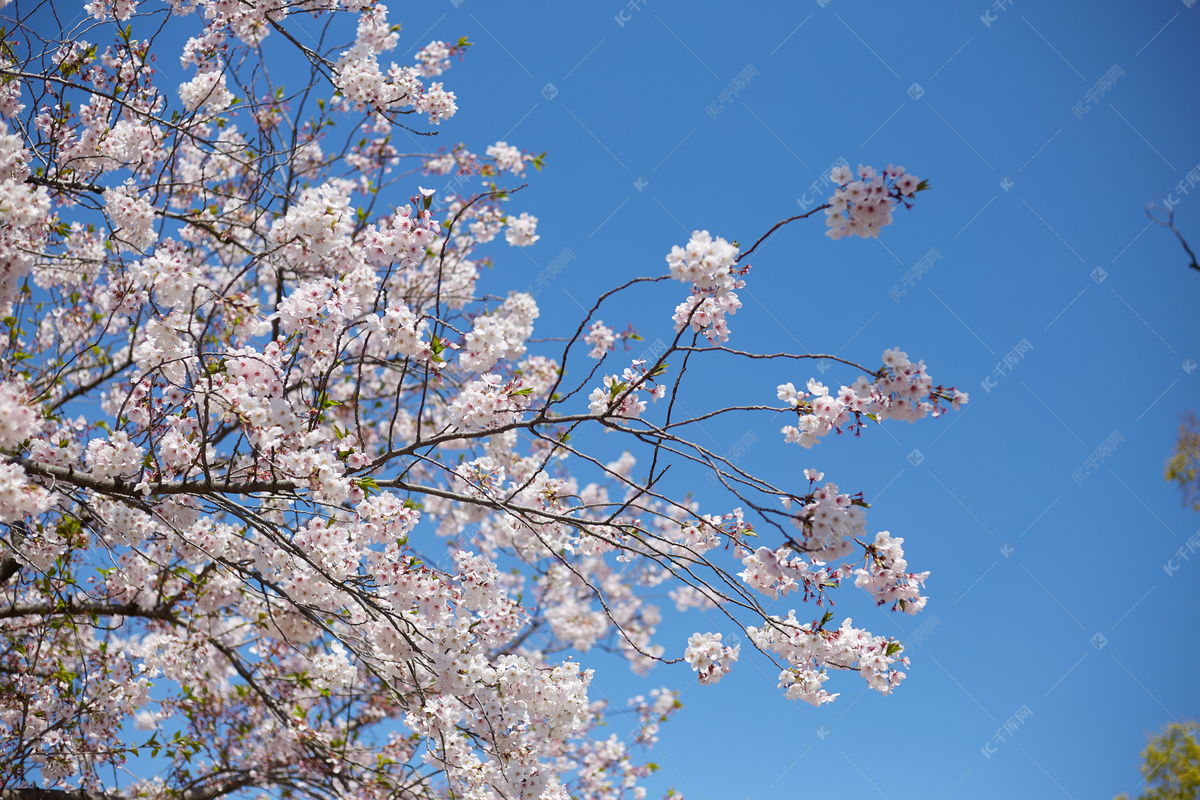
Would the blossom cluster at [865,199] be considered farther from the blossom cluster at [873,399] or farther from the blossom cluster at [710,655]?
the blossom cluster at [710,655]

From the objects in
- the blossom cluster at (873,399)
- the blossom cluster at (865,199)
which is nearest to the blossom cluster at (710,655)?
the blossom cluster at (873,399)

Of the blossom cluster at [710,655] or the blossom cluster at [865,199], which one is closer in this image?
the blossom cluster at [865,199]

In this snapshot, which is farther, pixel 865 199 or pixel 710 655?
pixel 710 655

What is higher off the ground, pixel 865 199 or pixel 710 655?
→ pixel 865 199

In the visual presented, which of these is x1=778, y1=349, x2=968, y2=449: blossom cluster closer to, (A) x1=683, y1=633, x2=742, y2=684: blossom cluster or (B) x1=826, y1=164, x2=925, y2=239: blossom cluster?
(B) x1=826, y1=164, x2=925, y2=239: blossom cluster

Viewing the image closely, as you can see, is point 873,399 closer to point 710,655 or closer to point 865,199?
point 865,199

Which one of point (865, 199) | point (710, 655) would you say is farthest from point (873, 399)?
point (710, 655)

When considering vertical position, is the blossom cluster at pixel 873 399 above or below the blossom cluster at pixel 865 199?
below

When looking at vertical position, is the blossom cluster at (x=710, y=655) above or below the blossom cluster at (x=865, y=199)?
below

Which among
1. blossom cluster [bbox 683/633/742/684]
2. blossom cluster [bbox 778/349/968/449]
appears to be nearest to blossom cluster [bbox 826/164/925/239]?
blossom cluster [bbox 778/349/968/449]

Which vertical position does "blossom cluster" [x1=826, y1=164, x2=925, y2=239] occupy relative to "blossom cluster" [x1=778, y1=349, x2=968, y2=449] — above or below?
above

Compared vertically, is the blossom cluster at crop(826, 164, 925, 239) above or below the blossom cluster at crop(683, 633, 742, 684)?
above

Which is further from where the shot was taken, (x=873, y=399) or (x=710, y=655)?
(x=710, y=655)

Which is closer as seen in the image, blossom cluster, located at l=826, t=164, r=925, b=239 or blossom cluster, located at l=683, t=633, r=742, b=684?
blossom cluster, located at l=826, t=164, r=925, b=239
